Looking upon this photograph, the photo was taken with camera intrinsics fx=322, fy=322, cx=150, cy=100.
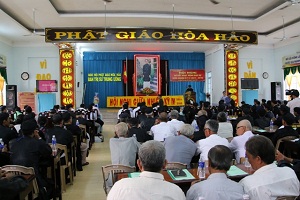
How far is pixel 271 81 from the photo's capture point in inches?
639

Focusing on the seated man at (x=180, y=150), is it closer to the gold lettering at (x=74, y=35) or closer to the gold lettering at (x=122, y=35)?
the gold lettering at (x=122, y=35)

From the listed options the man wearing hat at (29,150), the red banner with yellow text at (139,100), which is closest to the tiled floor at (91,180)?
the man wearing hat at (29,150)

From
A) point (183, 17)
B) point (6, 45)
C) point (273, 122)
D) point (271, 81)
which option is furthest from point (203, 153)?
point (271, 81)

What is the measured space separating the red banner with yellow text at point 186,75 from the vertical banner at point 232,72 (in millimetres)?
4788

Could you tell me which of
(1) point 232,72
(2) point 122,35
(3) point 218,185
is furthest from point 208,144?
(1) point 232,72

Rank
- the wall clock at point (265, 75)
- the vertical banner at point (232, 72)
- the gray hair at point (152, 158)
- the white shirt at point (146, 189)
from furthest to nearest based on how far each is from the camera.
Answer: the wall clock at point (265, 75) → the vertical banner at point (232, 72) → the gray hair at point (152, 158) → the white shirt at point (146, 189)

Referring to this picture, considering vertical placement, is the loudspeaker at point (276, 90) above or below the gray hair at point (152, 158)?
above

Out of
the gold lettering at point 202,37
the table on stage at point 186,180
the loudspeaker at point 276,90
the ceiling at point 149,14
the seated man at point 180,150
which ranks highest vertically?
the ceiling at point 149,14

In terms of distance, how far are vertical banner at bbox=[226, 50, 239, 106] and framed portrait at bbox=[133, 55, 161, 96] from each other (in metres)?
5.20

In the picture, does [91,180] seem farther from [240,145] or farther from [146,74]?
[146,74]

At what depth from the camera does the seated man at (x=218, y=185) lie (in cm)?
203

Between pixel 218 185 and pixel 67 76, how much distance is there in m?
11.5

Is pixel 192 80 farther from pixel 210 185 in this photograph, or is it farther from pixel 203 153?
pixel 210 185

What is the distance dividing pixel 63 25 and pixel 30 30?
5.01 feet
